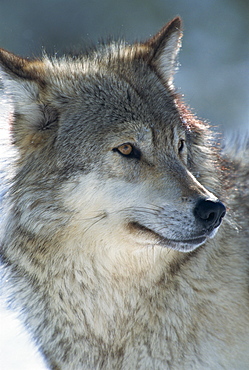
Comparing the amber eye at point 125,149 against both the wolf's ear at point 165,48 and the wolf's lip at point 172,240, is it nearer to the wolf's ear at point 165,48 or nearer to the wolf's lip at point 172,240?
the wolf's lip at point 172,240

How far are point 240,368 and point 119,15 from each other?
9.41 meters

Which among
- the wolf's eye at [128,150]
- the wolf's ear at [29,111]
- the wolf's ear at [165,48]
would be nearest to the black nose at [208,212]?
the wolf's eye at [128,150]

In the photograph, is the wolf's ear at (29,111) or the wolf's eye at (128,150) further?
the wolf's ear at (29,111)

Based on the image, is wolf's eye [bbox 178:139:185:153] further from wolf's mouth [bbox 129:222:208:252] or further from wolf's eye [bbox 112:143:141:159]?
wolf's mouth [bbox 129:222:208:252]

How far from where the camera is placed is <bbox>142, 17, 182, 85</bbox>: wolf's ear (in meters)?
2.84

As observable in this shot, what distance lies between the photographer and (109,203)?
2.33 metres

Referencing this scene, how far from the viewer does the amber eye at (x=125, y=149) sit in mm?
2387

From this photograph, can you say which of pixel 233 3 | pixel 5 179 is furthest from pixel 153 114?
pixel 233 3

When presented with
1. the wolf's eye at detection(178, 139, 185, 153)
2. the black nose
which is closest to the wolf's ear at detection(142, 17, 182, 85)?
the wolf's eye at detection(178, 139, 185, 153)

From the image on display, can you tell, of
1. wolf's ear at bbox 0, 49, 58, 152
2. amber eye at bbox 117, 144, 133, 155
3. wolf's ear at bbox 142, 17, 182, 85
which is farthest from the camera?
wolf's ear at bbox 142, 17, 182, 85

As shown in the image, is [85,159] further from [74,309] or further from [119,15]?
[119,15]

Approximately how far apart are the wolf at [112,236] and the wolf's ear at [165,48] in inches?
7.6

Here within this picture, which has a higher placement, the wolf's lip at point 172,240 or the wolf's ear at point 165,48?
the wolf's ear at point 165,48

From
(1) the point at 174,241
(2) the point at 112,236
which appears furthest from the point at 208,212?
(2) the point at 112,236
